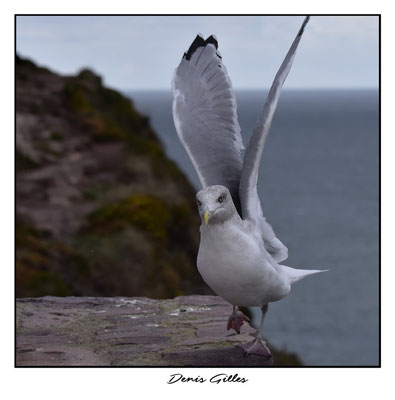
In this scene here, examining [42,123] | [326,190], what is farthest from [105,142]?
[326,190]

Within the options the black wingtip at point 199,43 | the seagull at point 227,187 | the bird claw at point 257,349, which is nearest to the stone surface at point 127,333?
the bird claw at point 257,349

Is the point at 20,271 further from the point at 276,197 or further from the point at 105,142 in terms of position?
the point at 276,197

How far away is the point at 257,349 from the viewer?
5.60 m

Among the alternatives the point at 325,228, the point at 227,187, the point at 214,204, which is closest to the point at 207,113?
the point at 227,187

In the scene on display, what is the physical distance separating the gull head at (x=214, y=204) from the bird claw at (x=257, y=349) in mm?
1307

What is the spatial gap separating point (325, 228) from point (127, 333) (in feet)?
140

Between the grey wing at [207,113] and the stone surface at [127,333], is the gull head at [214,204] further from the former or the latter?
the stone surface at [127,333]

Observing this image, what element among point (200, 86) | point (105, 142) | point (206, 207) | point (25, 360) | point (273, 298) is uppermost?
point (105, 142)

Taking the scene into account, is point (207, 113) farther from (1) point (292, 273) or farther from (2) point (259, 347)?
(2) point (259, 347)

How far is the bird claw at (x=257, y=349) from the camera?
18.2ft

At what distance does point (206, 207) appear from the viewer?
4715mm

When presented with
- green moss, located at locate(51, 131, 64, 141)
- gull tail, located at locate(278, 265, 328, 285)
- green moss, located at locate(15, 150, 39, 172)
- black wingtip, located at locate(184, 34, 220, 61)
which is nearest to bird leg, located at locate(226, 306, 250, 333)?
gull tail, located at locate(278, 265, 328, 285)

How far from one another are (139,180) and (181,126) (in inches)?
505

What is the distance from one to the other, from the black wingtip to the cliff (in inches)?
208
